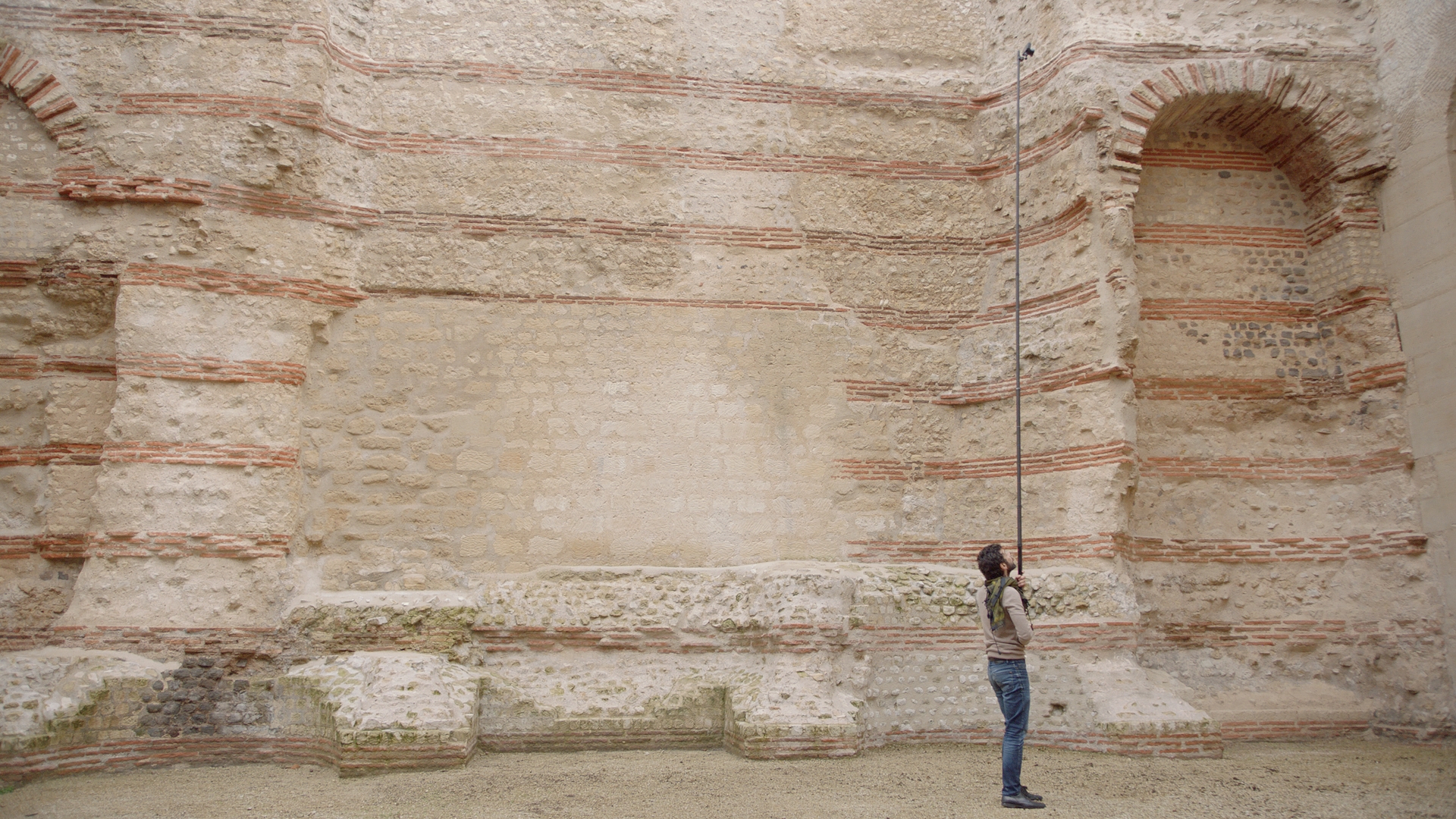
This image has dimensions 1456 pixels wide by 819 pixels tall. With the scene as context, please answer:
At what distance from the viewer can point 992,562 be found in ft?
14.5

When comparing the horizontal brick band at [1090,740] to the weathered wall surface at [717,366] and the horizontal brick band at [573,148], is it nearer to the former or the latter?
the weathered wall surface at [717,366]

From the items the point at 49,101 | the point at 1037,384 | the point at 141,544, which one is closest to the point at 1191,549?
the point at 1037,384

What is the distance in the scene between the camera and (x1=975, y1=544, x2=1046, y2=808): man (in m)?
4.29

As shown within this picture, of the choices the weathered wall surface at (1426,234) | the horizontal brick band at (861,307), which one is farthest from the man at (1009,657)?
the weathered wall surface at (1426,234)

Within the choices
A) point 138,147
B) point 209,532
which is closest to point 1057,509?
point 209,532

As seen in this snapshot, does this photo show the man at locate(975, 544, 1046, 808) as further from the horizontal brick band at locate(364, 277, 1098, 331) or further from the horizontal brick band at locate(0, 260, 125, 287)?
the horizontal brick band at locate(0, 260, 125, 287)

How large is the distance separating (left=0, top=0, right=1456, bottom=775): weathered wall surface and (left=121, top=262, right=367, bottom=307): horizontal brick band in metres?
0.03

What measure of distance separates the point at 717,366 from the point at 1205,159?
4.31 meters

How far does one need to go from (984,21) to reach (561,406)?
4990 mm

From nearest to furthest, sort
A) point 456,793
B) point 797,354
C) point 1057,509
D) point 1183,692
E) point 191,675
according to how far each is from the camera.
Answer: point 456,793 → point 191,675 → point 1183,692 → point 1057,509 → point 797,354

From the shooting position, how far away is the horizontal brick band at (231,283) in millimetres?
6164

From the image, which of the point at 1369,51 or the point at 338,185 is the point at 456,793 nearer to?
the point at 338,185

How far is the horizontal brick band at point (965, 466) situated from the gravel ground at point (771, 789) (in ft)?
6.61

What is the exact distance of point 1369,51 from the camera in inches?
274
